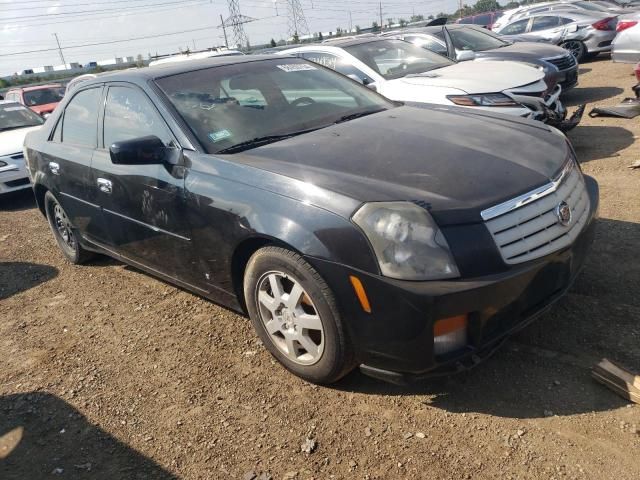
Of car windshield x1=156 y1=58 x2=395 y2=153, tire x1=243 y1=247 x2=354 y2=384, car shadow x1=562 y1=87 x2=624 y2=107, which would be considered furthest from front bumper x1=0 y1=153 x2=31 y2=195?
car shadow x1=562 y1=87 x2=624 y2=107

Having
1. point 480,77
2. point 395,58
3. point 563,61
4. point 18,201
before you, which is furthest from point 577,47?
point 18,201

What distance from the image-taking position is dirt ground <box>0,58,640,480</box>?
2.23m

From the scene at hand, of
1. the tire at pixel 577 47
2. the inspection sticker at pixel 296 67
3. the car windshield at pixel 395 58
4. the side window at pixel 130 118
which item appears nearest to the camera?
the side window at pixel 130 118

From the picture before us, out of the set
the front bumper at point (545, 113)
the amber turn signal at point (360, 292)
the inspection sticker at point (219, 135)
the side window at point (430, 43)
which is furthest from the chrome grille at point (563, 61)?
the amber turn signal at point (360, 292)

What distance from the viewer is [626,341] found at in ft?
8.90

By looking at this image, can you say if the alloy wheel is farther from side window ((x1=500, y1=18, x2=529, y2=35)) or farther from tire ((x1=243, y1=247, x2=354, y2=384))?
side window ((x1=500, y1=18, x2=529, y2=35))

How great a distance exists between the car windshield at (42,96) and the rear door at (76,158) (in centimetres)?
1092

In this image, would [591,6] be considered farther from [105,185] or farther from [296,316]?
[296,316]

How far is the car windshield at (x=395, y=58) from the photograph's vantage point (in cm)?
668

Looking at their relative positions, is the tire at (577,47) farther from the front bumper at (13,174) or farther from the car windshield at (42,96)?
the car windshield at (42,96)

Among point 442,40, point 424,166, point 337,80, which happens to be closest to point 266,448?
point 424,166

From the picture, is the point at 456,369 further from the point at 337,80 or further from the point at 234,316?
the point at 337,80

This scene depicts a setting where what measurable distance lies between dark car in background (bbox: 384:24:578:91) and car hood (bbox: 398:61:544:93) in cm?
97

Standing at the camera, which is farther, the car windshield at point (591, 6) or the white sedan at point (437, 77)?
the car windshield at point (591, 6)
